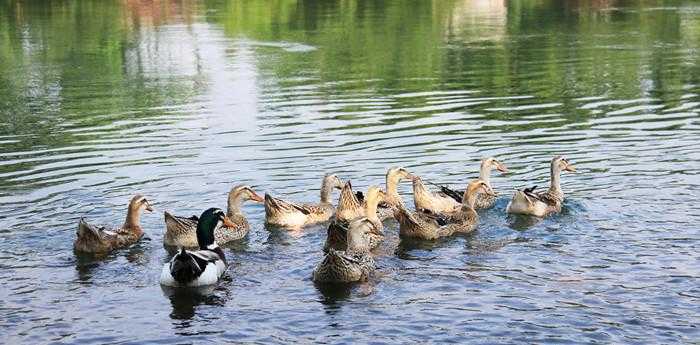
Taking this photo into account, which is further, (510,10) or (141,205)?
(510,10)

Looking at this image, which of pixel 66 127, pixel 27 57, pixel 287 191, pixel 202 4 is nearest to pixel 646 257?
pixel 287 191

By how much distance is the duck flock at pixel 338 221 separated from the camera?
16469 mm

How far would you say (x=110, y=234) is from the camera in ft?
61.1

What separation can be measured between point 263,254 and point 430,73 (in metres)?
23.3

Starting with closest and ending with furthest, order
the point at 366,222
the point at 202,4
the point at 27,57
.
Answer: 1. the point at 366,222
2. the point at 27,57
3. the point at 202,4

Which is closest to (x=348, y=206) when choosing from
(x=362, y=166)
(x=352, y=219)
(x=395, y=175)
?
(x=352, y=219)

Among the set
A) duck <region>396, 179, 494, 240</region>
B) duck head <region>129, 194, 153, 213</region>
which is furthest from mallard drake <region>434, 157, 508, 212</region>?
duck head <region>129, 194, 153, 213</region>

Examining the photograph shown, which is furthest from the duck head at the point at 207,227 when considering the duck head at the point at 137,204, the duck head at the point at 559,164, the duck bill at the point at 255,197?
A: the duck head at the point at 559,164

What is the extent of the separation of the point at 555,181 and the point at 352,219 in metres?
4.00

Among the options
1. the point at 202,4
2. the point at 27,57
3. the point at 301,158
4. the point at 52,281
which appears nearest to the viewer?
the point at 52,281

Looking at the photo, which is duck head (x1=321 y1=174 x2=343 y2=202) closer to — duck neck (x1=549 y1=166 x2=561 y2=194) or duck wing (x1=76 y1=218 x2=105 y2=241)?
duck neck (x1=549 y1=166 x2=561 y2=194)

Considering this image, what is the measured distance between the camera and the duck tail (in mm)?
16266

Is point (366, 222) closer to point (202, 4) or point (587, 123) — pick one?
point (587, 123)

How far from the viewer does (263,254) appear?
18.5m
